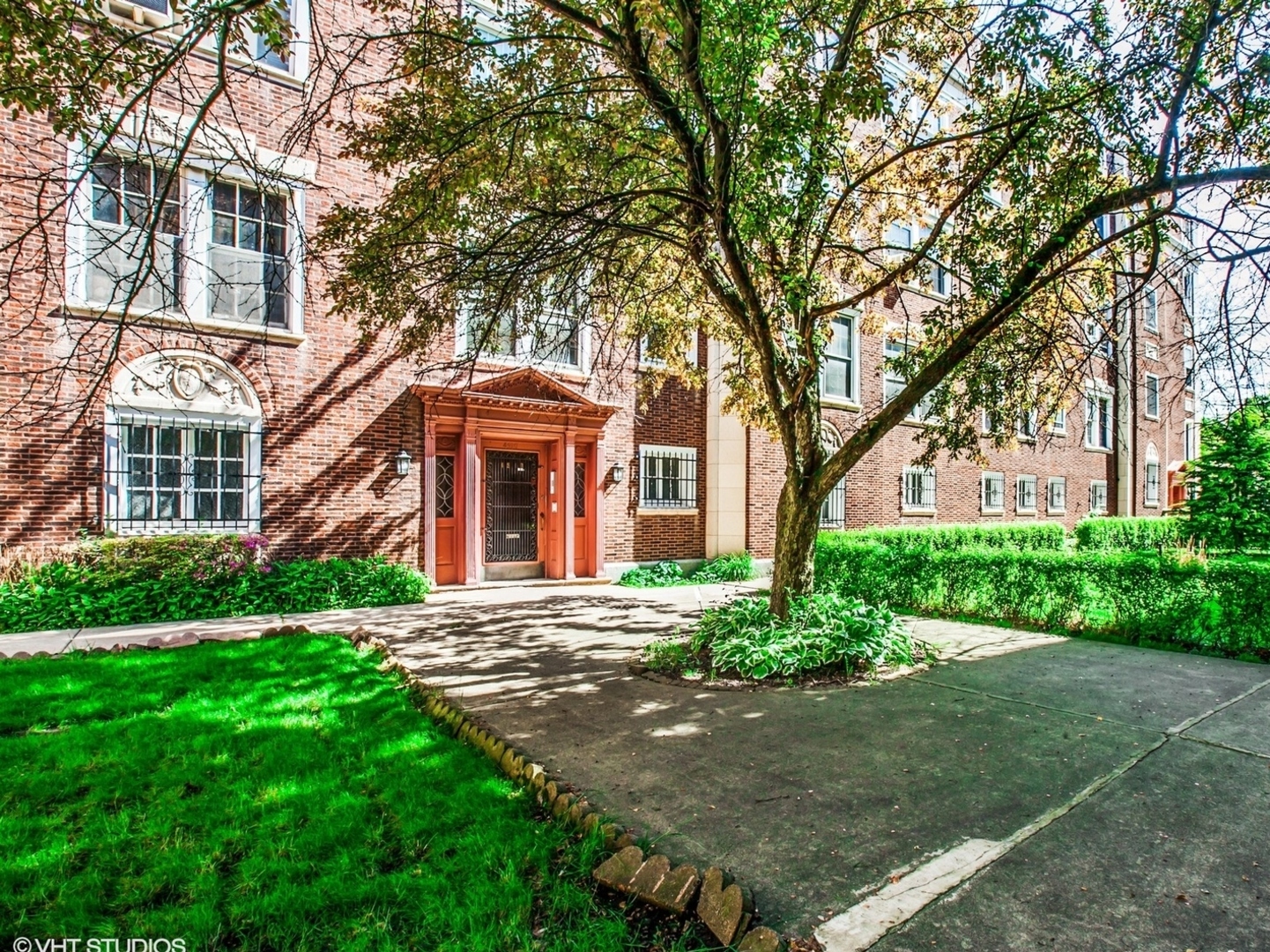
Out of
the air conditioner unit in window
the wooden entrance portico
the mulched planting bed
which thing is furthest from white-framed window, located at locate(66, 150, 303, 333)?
the mulched planting bed

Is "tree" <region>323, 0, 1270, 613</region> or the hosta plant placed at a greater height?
"tree" <region>323, 0, 1270, 613</region>

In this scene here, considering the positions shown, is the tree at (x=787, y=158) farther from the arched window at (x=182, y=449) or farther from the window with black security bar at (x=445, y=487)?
the window with black security bar at (x=445, y=487)

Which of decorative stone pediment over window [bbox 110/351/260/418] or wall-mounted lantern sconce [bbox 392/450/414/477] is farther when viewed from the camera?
Answer: wall-mounted lantern sconce [bbox 392/450/414/477]

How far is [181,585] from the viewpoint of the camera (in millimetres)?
8305

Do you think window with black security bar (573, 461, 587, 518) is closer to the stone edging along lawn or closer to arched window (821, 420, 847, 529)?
arched window (821, 420, 847, 529)

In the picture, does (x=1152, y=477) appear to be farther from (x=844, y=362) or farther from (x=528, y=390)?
(x=528, y=390)

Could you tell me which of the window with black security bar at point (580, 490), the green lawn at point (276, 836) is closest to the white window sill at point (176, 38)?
the window with black security bar at point (580, 490)

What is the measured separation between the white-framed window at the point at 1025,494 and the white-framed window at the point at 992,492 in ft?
2.42

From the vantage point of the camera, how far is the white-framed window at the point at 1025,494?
19625 millimetres

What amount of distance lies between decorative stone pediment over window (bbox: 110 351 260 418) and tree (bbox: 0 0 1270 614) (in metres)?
3.79

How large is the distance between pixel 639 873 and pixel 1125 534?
20097mm

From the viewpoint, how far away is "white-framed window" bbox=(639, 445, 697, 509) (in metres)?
13.0

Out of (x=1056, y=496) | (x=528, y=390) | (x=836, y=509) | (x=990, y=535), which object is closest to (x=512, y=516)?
(x=528, y=390)

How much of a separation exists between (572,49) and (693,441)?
843 centimetres
